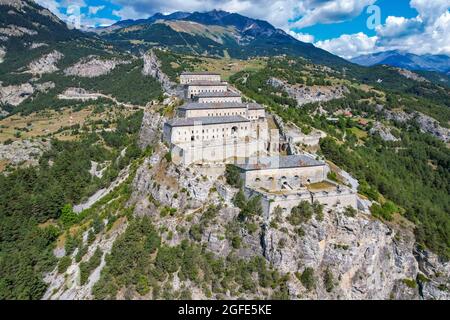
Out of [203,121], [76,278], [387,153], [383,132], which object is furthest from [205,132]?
[383,132]

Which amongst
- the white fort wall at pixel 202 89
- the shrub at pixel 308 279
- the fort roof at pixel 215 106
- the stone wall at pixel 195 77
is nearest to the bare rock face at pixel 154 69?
the stone wall at pixel 195 77

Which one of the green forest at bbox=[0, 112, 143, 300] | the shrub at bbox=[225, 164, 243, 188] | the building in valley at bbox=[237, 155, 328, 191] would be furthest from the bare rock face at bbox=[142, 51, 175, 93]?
the building in valley at bbox=[237, 155, 328, 191]

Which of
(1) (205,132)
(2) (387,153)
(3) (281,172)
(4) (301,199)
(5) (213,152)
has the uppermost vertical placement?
(1) (205,132)

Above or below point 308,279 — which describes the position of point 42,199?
below

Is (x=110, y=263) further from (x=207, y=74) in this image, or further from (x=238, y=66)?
(x=238, y=66)

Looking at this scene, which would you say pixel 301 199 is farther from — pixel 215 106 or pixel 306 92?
pixel 306 92

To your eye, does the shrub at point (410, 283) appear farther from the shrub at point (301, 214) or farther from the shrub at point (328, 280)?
the shrub at point (301, 214)
